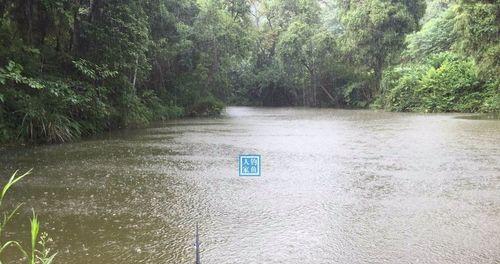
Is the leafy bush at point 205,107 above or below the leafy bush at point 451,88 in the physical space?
below

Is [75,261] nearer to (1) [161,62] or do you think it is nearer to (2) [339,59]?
(1) [161,62]

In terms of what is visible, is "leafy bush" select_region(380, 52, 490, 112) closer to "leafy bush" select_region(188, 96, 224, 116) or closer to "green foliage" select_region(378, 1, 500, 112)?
"green foliage" select_region(378, 1, 500, 112)

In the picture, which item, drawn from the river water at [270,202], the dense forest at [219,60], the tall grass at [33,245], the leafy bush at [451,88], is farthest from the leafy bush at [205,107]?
the tall grass at [33,245]

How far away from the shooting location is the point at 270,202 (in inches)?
230

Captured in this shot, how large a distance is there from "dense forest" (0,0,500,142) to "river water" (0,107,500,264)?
213cm

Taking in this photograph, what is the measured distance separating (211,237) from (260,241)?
0.49 metres

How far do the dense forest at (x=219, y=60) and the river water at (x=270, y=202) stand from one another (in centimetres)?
213

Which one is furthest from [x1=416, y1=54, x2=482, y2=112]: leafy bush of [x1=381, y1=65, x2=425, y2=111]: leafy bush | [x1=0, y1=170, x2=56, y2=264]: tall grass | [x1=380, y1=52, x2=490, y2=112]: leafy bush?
[x1=0, y1=170, x2=56, y2=264]: tall grass

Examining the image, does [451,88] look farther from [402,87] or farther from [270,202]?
[270,202]

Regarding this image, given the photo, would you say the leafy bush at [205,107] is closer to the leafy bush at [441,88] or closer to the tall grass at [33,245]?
the leafy bush at [441,88]

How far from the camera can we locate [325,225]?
4875 mm

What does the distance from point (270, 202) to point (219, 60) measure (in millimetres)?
20853

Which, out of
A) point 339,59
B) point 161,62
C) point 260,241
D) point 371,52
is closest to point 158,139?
point 260,241

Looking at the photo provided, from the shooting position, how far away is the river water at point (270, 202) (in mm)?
4129
